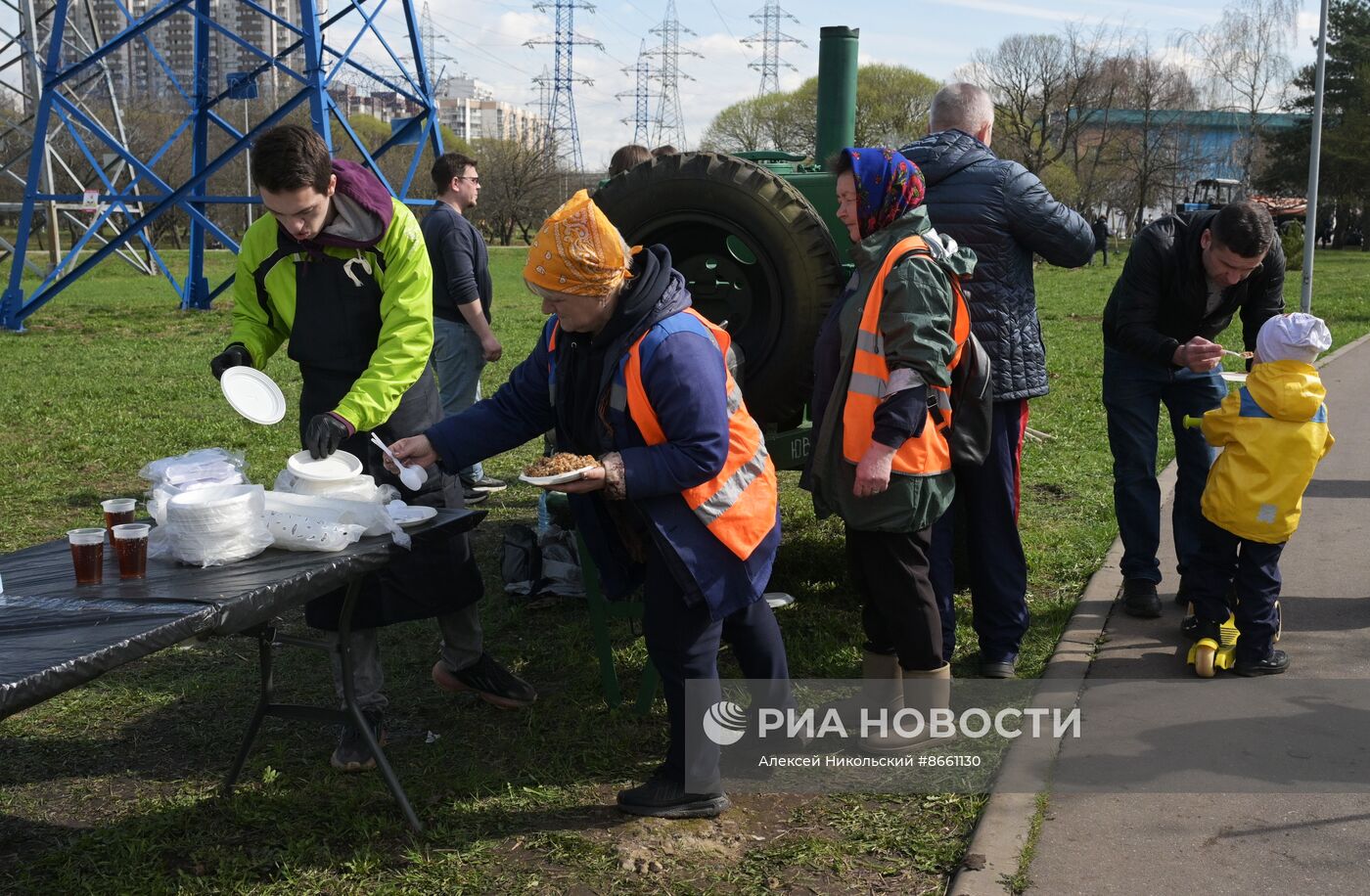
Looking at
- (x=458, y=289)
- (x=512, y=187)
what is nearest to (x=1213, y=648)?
(x=458, y=289)

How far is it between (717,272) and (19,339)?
41.1 ft

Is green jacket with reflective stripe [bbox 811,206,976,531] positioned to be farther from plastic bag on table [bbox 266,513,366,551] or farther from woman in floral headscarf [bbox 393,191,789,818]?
plastic bag on table [bbox 266,513,366,551]

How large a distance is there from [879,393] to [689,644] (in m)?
0.92

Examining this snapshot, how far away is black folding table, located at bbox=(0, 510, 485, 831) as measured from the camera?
2262mm

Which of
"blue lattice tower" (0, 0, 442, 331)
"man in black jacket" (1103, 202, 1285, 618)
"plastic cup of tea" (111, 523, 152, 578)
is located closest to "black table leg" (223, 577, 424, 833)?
"plastic cup of tea" (111, 523, 152, 578)

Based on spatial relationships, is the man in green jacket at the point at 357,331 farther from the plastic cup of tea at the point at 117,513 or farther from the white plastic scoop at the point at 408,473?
the plastic cup of tea at the point at 117,513

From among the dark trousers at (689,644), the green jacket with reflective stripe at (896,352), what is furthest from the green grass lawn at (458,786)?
the green jacket with reflective stripe at (896,352)

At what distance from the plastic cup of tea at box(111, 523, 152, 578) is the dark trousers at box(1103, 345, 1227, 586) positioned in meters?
3.61

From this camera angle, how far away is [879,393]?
348 cm

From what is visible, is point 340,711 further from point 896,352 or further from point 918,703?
point 896,352

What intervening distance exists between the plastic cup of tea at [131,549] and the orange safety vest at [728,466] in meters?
1.14

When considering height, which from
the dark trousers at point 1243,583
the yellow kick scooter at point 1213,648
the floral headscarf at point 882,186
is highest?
the floral headscarf at point 882,186

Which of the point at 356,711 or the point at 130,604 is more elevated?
the point at 130,604

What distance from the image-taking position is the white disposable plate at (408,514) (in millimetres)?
3113
